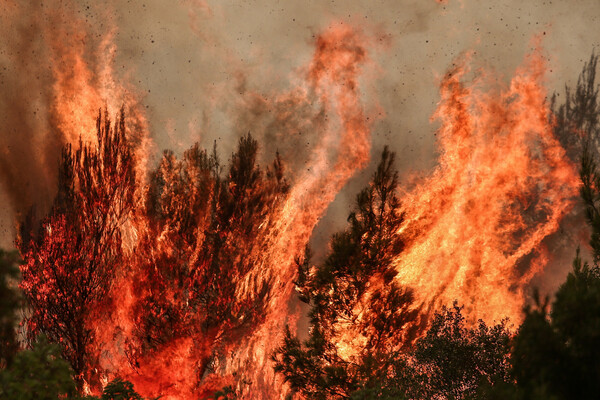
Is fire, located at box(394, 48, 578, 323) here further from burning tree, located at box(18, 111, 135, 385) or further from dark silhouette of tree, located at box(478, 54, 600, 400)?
dark silhouette of tree, located at box(478, 54, 600, 400)

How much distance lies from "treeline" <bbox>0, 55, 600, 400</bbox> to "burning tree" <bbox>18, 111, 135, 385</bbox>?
1.0 inches

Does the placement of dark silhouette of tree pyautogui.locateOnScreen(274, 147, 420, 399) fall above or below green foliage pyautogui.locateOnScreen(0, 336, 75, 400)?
above

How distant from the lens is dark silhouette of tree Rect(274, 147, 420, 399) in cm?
1516

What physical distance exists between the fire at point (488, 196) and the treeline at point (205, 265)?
1.93ft

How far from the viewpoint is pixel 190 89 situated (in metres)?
16.8

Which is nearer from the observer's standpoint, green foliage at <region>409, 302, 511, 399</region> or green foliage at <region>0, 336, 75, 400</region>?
green foliage at <region>0, 336, 75, 400</region>

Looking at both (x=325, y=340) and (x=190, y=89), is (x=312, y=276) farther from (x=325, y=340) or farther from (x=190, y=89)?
(x=190, y=89)

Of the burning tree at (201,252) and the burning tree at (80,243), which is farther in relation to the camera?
the burning tree at (201,252)

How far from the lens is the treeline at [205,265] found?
50.3ft

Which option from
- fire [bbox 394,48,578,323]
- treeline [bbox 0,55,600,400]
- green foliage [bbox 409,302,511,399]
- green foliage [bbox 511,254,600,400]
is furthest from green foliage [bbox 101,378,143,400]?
fire [bbox 394,48,578,323]

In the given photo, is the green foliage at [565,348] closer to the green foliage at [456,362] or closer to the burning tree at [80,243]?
the green foliage at [456,362]

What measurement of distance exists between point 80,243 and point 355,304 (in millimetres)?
6829

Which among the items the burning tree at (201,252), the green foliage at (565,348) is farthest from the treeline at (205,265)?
the green foliage at (565,348)

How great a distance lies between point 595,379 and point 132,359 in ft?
38.8
